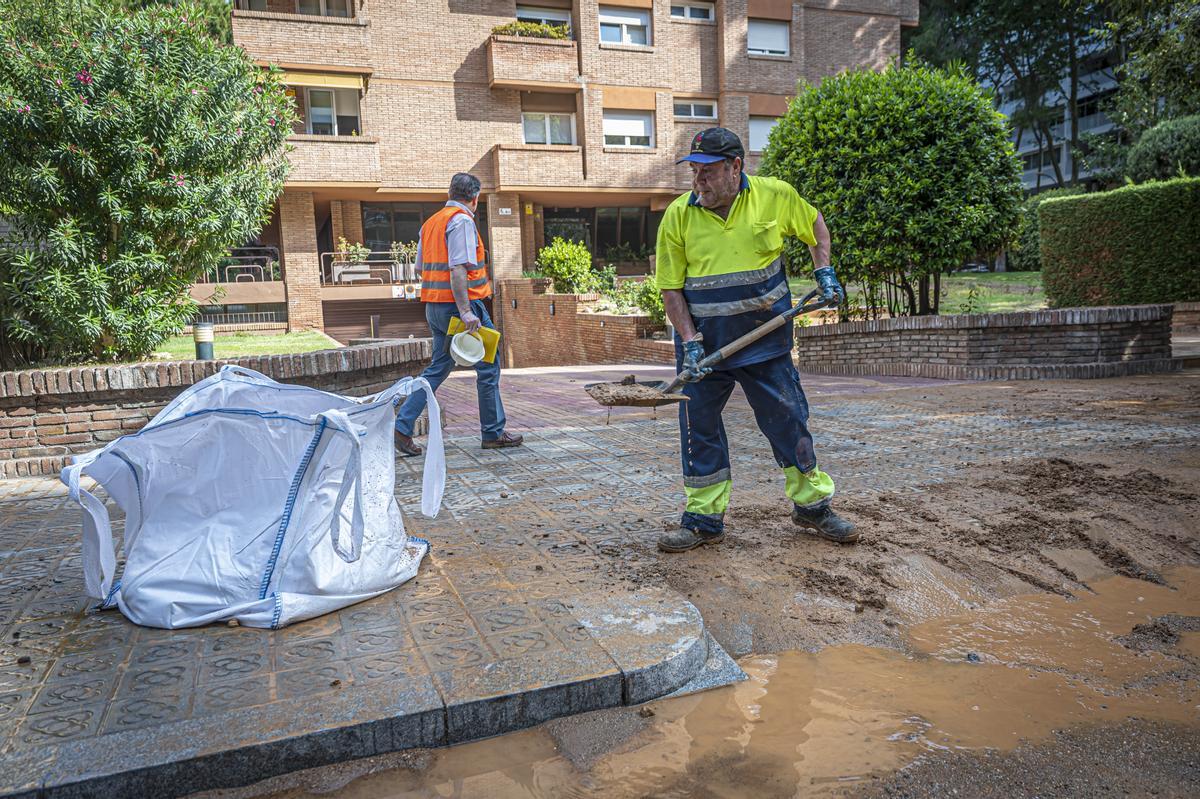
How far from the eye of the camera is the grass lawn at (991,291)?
1673 cm

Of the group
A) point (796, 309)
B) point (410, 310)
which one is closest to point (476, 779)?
point (796, 309)

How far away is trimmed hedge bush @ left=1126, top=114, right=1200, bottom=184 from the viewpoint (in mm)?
19625

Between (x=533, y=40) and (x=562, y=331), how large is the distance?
870 cm

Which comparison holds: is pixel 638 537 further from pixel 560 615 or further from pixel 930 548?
pixel 930 548

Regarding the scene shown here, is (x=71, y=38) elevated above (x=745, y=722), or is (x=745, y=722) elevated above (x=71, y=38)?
(x=71, y=38)

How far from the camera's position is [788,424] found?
4.00 m

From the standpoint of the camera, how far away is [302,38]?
836 inches

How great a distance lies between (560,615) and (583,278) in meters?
19.1

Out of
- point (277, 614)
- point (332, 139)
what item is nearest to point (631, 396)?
point (277, 614)

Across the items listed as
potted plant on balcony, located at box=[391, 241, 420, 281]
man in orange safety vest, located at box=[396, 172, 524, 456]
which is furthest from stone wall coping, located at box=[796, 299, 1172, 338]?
potted plant on balcony, located at box=[391, 241, 420, 281]

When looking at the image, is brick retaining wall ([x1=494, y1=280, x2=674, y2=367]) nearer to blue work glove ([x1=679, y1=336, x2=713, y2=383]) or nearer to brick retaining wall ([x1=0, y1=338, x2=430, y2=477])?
brick retaining wall ([x1=0, y1=338, x2=430, y2=477])

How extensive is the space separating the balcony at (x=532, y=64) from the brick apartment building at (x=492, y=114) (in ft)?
0.14

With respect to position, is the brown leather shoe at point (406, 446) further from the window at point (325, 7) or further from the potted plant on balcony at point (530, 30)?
the window at point (325, 7)

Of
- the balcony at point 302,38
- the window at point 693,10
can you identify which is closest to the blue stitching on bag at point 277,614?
the balcony at point 302,38
